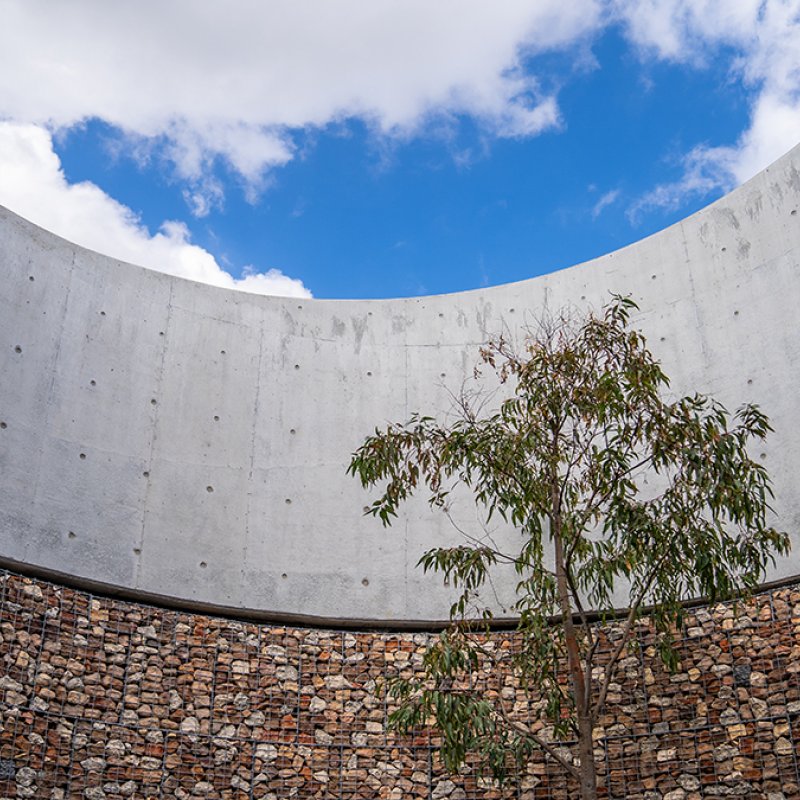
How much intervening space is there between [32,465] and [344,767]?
3021mm

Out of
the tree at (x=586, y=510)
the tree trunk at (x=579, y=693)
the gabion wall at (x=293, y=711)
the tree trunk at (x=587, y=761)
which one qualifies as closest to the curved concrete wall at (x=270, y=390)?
the gabion wall at (x=293, y=711)

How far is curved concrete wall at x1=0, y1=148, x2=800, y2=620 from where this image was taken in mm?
7199

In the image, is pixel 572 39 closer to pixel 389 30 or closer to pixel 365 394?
pixel 389 30

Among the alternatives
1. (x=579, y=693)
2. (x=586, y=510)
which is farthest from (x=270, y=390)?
(x=579, y=693)

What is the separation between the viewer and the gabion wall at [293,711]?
625cm

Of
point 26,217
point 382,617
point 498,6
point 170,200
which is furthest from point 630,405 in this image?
point 170,200

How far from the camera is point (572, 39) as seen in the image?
26.9ft

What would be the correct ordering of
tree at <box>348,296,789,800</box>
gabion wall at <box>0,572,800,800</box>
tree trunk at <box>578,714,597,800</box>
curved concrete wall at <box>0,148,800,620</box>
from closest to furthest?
tree trunk at <box>578,714,597,800</box>
tree at <box>348,296,789,800</box>
gabion wall at <box>0,572,800,800</box>
curved concrete wall at <box>0,148,800,620</box>

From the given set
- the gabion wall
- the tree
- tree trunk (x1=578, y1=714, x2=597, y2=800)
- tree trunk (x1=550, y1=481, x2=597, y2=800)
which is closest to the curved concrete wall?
the gabion wall

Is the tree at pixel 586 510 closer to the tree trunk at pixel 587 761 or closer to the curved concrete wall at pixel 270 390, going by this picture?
the tree trunk at pixel 587 761

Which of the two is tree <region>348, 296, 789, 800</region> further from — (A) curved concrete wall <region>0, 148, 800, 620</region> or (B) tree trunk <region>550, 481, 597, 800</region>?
(A) curved concrete wall <region>0, 148, 800, 620</region>

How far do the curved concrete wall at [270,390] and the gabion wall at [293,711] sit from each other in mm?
346

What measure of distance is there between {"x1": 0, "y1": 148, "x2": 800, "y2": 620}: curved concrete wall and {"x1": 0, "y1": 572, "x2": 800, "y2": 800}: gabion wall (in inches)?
13.6

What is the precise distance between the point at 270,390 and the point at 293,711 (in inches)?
103
